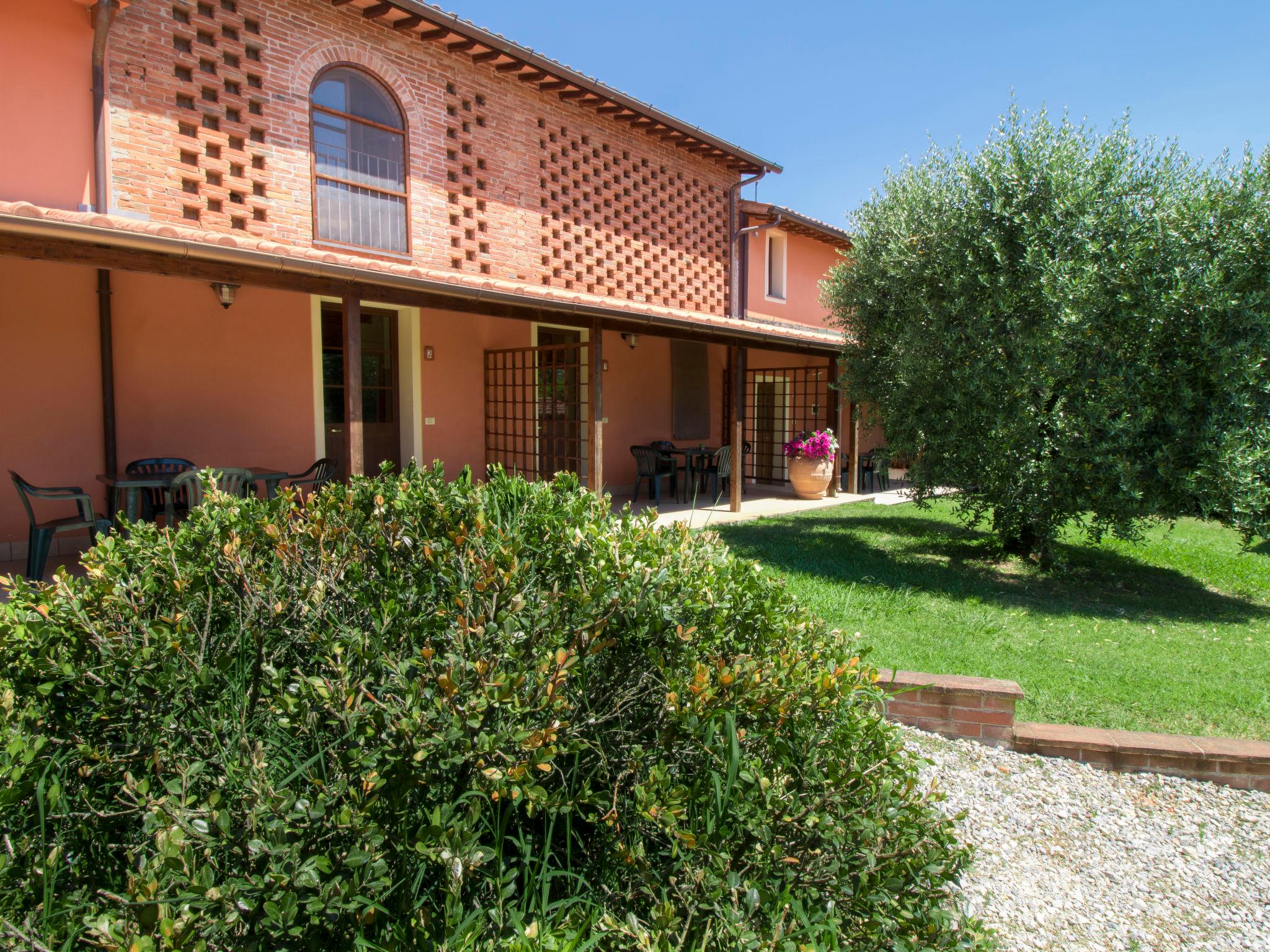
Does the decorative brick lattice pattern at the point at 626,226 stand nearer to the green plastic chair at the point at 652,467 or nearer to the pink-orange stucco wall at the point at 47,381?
the green plastic chair at the point at 652,467

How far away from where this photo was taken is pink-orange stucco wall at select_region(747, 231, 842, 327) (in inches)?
546

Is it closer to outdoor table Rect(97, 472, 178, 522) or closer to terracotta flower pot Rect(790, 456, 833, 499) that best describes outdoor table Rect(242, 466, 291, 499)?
outdoor table Rect(97, 472, 178, 522)

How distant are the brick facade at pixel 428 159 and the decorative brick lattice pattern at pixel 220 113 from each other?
13 millimetres

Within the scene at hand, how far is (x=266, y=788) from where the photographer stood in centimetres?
127

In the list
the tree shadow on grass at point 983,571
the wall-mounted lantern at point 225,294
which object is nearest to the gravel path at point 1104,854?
the tree shadow on grass at point 983,571

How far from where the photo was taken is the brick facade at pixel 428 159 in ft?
23.2

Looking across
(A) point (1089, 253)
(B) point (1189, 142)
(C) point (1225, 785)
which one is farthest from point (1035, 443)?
(C) point (1225, 785)

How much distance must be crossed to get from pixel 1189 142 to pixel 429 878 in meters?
7.90

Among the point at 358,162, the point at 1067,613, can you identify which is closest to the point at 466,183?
the point at 358,162

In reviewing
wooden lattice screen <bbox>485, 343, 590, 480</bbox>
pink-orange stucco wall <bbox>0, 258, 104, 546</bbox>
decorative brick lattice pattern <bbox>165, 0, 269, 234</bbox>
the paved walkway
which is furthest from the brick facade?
the paved walkway

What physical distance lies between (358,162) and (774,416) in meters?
8.74

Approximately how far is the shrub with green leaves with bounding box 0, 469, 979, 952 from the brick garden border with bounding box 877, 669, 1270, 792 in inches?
77.4

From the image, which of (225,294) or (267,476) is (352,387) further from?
(225,294)

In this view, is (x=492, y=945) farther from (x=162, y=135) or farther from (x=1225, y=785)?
(x=162, y=135)
